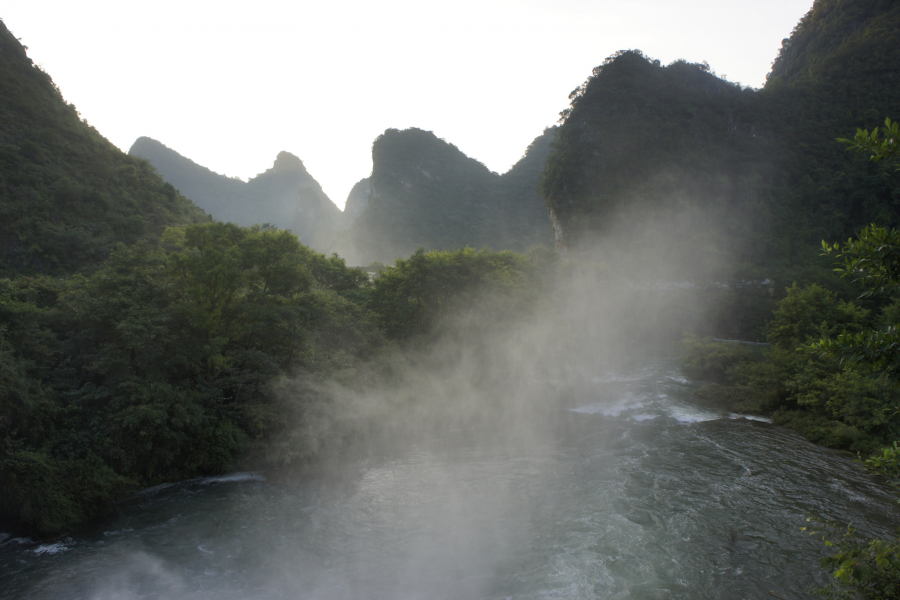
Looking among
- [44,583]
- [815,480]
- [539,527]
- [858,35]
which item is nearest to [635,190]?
[858,35]

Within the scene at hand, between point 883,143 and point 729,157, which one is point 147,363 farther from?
point 729,157

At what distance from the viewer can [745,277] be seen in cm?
4516

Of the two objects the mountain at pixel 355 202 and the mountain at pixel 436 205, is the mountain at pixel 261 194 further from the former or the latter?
the mountain at pixel 436 205

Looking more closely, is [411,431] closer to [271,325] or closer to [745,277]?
[271,325]

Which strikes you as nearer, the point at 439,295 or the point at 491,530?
the point at 491,530

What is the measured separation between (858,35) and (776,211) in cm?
3552

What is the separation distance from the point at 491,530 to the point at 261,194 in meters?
152

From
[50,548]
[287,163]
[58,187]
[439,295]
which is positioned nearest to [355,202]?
[287,163]

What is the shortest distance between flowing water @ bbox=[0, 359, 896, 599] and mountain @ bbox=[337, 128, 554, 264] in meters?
76.1

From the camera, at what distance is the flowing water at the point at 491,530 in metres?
9.31

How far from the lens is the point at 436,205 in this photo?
104625 mm

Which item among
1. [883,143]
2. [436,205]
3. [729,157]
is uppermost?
[436,205]

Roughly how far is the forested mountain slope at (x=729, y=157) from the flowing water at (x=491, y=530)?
39.9 meters

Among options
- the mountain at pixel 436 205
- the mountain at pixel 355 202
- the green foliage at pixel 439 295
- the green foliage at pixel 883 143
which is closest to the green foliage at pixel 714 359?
the green foliage at pixel 439 295
